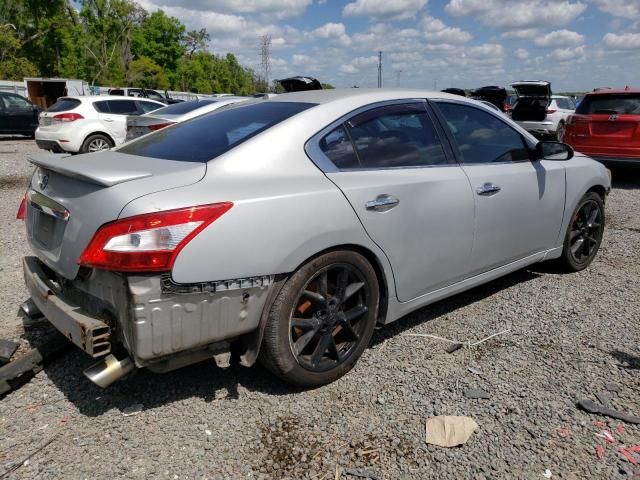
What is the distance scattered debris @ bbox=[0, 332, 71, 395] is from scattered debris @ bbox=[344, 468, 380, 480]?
1859 millimetres

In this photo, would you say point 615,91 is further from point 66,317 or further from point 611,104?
point 66,317

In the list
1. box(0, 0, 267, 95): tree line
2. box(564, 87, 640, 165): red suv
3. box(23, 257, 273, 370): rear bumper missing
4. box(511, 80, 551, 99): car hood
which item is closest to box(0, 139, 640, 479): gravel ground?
box(23, 257, 273, 370): rear bumper missing

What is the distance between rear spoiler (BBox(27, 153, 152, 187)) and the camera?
238 centimetres

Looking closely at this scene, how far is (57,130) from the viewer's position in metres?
12.3

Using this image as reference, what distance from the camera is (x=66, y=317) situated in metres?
2.48

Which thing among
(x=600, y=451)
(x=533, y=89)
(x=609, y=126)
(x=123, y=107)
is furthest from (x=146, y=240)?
(x=533, y=89)

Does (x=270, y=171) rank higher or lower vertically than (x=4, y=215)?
higher

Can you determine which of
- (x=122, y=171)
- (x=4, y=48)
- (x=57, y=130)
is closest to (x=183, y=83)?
(x=4, y=48)

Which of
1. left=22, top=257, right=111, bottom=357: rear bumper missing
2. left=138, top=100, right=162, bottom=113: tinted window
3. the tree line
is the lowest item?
left=22, top=257, right=111, bottom=357: rear bumper missing

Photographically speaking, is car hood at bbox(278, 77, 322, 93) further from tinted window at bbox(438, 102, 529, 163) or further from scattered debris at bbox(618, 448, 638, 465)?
scattered debris at bbox(618, 448, 638, 465)

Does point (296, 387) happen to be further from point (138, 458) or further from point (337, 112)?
point (337, 112)

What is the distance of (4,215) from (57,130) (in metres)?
6.39

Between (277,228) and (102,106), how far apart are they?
1204 cm

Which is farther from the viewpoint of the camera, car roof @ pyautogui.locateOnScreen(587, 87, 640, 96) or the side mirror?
car roof @ pyautogui.locateOnScreen(587, 87, 640, 96)
